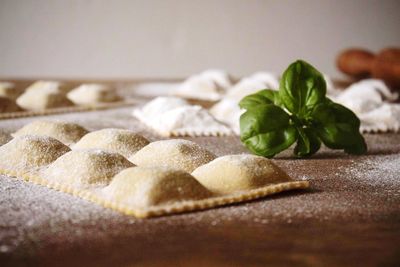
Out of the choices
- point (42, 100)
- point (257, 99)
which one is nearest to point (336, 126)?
point (257, 99)

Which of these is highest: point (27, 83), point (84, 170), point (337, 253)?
point (27, 83)

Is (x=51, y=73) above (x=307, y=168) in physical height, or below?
above

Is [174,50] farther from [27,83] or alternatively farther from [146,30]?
[27,83]

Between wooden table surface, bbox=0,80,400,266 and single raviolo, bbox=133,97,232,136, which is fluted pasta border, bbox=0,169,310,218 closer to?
wooden table surface, bbox=0,80,400,266

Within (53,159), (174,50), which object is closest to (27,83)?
(174,50)

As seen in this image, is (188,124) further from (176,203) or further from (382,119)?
(176,203)

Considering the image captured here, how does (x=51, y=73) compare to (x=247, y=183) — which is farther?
(x=51, y=73)
